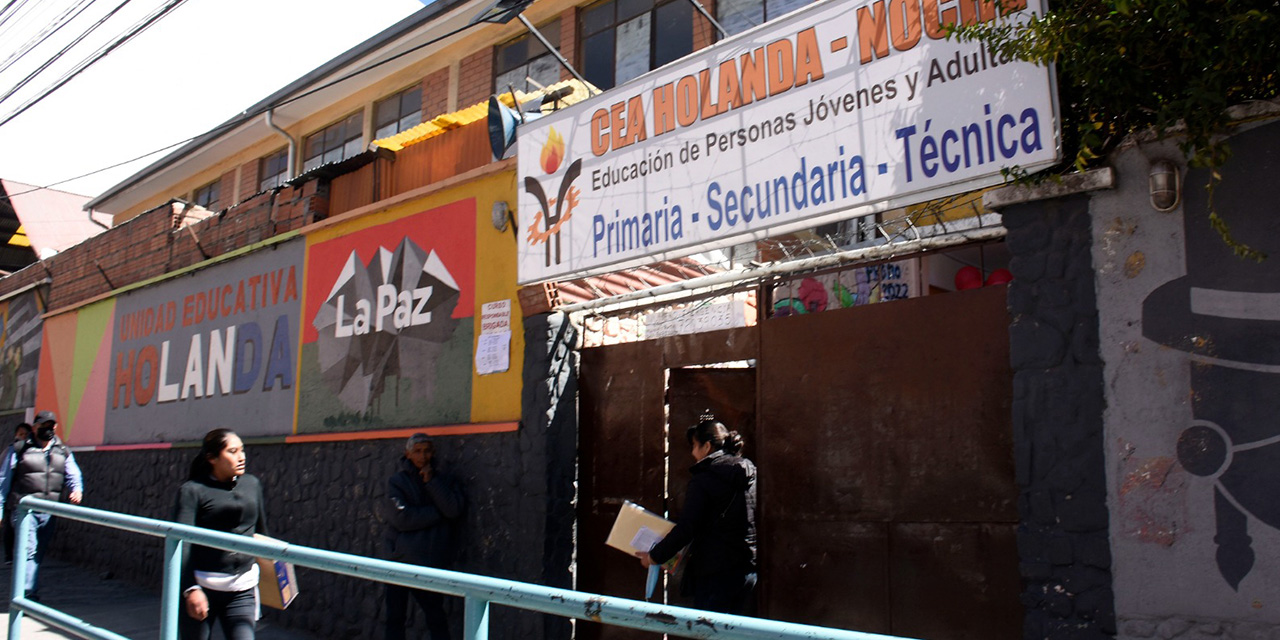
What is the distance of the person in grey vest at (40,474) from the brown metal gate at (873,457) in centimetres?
637

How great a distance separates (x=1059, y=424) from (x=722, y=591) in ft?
6.86

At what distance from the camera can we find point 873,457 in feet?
18.1

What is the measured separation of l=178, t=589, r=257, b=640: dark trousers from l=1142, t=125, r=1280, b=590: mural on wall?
4566 mm

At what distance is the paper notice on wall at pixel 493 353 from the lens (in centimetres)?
746

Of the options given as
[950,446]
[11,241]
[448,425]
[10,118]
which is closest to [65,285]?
[10,118]

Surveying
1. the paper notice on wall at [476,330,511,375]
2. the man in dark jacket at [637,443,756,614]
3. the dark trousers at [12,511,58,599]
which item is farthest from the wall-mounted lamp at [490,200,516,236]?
the dark trousers at [12,511,58,599]

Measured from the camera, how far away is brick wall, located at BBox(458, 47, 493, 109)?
45.2ft

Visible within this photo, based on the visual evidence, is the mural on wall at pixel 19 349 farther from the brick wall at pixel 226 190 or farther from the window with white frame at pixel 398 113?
the window with white frame at pixel 398 113

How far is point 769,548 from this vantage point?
5.95 meters

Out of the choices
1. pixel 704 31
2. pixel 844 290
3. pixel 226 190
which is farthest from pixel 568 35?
pixel 226 190

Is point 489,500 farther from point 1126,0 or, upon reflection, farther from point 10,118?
point 10,118

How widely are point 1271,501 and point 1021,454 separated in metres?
1.03

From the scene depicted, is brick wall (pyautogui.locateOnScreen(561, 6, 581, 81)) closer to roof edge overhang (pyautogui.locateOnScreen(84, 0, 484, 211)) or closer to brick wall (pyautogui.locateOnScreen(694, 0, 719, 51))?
roof edge overhang (pyautogui.locateOnScreen(84, 0, 484, 211))

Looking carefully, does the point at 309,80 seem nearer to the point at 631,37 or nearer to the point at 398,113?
the point at 398,113
